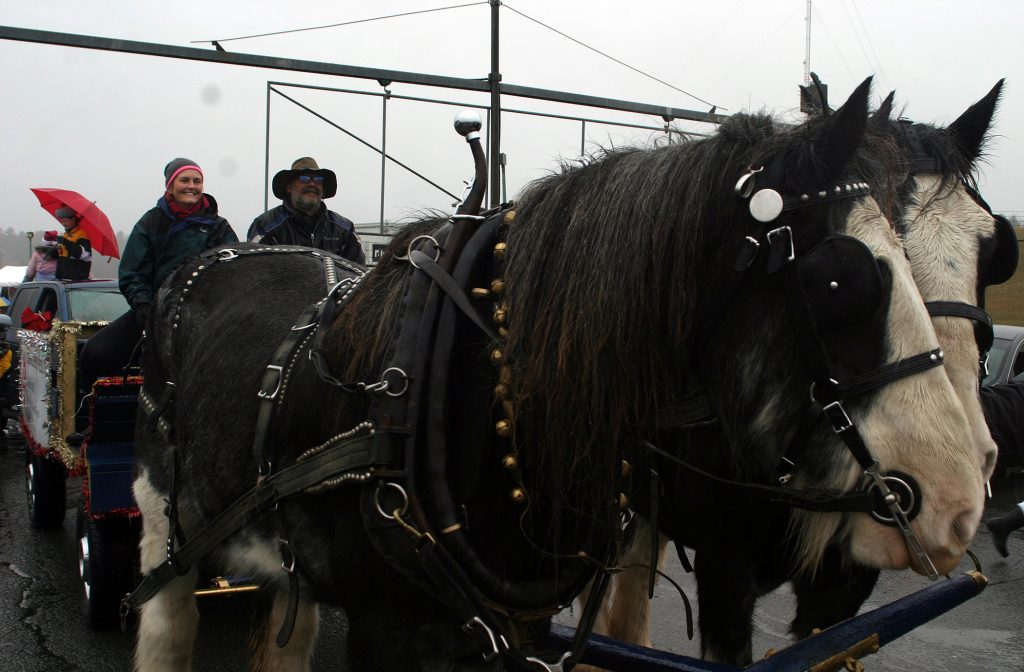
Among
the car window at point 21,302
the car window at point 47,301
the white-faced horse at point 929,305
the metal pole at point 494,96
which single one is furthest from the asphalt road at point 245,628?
the metal pole at point 494,96

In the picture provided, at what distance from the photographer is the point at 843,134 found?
5.21ft

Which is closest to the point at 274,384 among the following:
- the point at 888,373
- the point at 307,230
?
the point at 888,373

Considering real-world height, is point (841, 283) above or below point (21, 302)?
above

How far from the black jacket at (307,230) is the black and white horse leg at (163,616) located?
1923 millimetres

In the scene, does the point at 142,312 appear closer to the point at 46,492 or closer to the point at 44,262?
the point at 46,492

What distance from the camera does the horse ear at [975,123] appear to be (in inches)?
84.8

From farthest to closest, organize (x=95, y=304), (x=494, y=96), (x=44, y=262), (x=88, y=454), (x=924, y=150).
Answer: (x=44, y=262) < (x=494, y=96) < (x=95, y=304) < (x=88, y=454) < (x=924, y=150)

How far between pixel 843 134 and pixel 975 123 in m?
0.81

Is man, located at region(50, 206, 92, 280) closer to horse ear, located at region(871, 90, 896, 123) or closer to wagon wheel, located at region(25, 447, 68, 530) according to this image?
wagon wheel, located at region(25, 447, 68, 530)

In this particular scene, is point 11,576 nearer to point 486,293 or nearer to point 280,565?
point 280,565

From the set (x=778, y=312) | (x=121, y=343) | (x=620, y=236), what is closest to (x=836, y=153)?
(x=778, y=312)

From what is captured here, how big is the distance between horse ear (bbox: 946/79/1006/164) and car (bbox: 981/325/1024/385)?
5453 millimetres

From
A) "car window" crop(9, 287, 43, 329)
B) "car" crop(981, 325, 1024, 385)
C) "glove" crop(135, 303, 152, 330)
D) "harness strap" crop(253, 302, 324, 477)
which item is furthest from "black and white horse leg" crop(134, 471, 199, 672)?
"car" crop(981, 325, 1024, 385)

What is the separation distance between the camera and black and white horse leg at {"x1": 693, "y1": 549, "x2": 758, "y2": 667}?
9.00 ft
